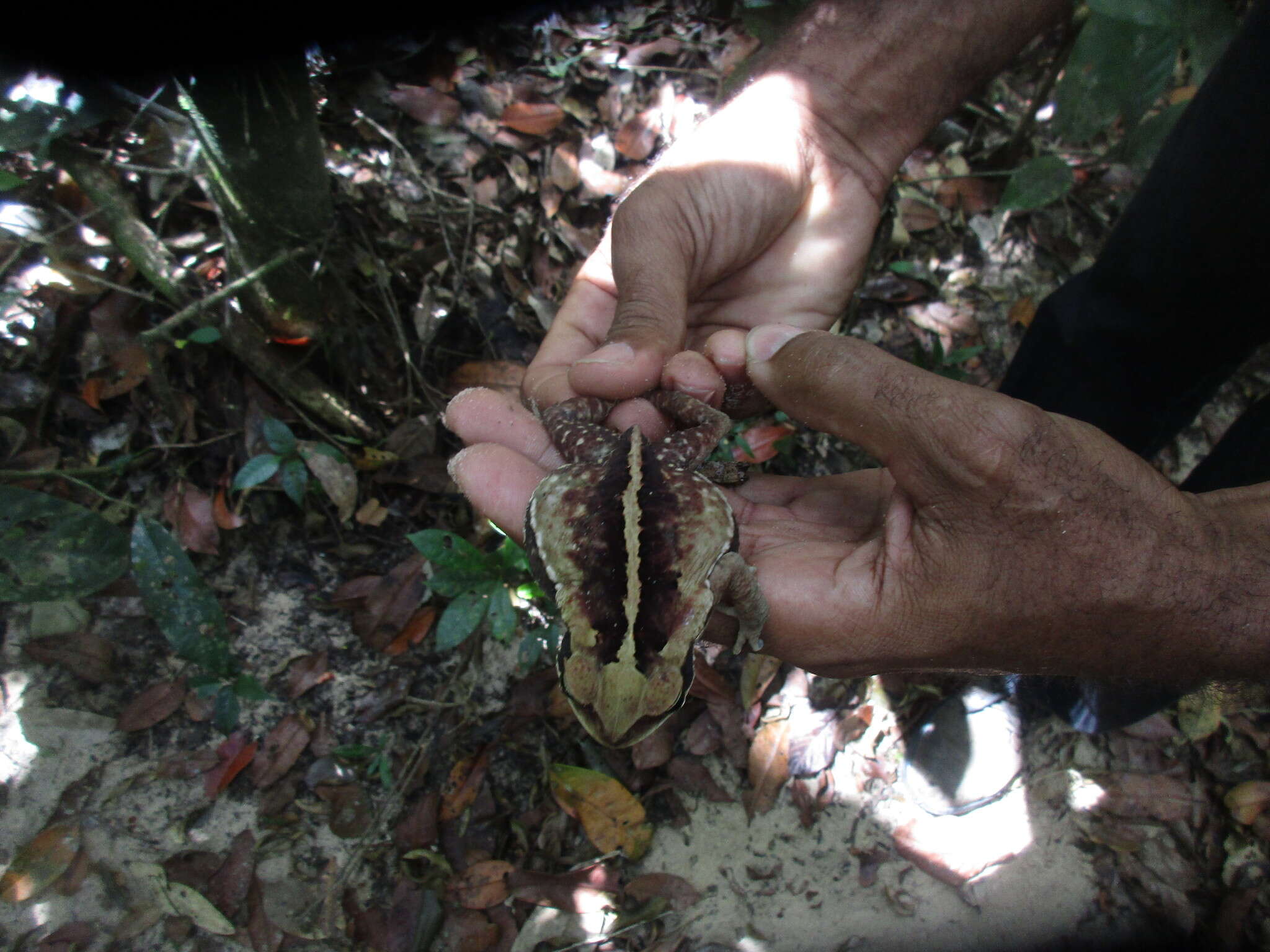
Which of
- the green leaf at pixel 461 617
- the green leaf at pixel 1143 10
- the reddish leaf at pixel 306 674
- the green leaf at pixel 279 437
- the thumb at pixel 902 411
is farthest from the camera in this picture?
the reddish leaf at pixel 306 674

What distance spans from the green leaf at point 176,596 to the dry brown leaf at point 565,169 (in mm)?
4025

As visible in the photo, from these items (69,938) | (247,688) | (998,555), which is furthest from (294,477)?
(998,555)

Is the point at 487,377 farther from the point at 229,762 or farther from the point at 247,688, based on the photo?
the point at 229,762

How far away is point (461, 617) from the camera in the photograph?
3762 mm

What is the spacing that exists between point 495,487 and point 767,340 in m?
1.61

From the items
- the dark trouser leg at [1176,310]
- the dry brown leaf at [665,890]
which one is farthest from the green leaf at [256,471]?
the dark trouser leg at [1176,310]

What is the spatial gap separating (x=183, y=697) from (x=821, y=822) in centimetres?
394

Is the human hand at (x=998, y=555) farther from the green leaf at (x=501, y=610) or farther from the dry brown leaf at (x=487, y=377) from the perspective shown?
the dry brown leaf at (x=487, y=377)

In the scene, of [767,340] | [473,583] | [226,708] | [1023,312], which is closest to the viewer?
[767,340]

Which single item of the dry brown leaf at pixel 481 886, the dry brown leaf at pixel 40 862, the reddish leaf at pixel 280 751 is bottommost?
the dry brown leaf at pixel 481 886

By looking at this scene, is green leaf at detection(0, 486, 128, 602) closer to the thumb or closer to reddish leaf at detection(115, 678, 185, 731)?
reddish leaf at detection(115, 678, 185, 731)

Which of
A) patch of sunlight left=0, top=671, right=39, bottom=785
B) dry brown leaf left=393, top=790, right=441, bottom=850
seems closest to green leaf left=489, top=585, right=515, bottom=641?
dry brown leaf left=393, top=790, right=441, bottom=850

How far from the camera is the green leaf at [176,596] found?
3.54 m

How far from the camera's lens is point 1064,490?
269 centimetres
